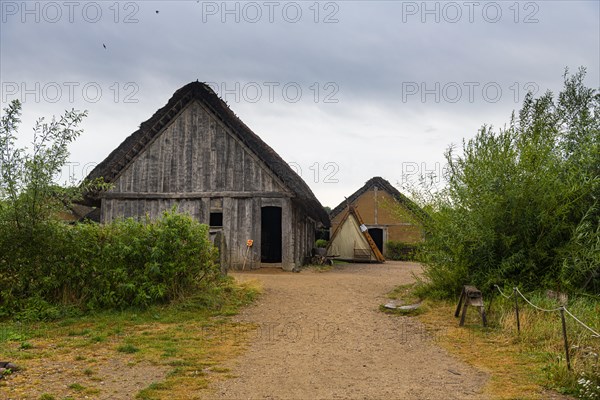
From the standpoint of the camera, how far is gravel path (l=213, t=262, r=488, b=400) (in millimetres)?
5488

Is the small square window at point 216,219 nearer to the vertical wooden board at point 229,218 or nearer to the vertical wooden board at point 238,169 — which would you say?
the vertical wooden board at point 229,218

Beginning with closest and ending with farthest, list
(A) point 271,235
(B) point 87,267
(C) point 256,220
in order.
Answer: (B) point 87,267 < (C) point 256,220 < (A) point 271,235

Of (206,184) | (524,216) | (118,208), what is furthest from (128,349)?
(118,208)

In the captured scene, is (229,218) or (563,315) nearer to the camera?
(563,315)

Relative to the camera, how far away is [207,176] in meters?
17.5

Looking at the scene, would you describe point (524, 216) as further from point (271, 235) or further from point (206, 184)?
point (271, 235)

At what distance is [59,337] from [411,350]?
5322mm

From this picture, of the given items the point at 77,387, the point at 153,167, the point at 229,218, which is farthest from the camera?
the point at 153,167

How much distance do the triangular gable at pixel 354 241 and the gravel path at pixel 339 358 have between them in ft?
40.7

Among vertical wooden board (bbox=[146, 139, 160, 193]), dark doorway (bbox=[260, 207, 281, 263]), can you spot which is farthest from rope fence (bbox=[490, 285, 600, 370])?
dark doorway (bbox=[260, 207, 281, 263])

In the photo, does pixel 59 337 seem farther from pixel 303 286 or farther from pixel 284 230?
pixel 284 230

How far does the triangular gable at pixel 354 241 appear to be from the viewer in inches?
955

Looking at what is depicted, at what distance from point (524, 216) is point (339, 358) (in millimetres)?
5481

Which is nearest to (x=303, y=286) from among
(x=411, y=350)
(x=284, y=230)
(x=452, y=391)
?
(x=284, y=230)
